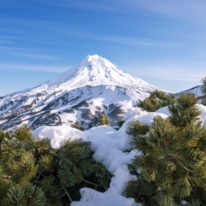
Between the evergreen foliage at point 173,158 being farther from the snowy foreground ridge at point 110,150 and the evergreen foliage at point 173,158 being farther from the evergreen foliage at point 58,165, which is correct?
the evergreen foliage at point 58,165

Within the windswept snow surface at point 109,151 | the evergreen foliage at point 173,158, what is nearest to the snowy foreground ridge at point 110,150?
the windswept snow surface at point 109,151

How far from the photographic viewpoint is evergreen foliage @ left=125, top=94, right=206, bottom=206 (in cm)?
303

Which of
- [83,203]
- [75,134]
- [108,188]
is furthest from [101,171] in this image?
[75,134]

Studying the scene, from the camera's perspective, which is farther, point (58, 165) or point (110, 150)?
point (110, 150)

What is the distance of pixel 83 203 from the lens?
4031mm

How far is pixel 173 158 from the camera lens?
3248 mm

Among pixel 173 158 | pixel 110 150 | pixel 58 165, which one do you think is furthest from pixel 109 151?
pixel 173 158

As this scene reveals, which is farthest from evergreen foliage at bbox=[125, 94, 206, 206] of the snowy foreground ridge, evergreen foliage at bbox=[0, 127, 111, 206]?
evergreen foliage at bbox=[0, 127, 111, 206]

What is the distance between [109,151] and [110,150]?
0.02 meters

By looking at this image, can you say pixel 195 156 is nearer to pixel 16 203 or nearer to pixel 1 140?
pixel 16 203

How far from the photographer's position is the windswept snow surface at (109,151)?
393cm

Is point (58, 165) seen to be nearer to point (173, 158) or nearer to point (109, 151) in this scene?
point (109, 151)

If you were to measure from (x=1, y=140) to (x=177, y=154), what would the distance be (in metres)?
2.50

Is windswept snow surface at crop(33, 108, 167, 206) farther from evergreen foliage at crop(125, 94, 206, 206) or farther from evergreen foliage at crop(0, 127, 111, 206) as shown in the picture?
evergreen foliage at crop(125, 94, 206, 206)
